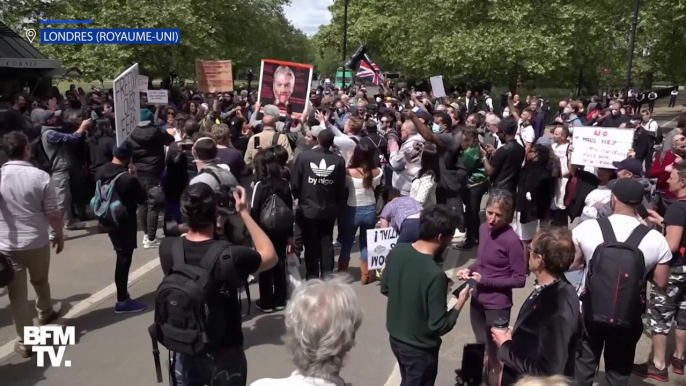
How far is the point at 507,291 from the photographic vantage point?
4246 millimetres

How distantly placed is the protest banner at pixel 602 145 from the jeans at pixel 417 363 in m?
3.96

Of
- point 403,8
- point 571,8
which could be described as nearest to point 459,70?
point 571,8

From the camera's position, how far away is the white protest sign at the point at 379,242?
612 cm

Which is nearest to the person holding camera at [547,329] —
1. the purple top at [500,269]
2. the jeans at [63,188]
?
the purple top at [500,269]

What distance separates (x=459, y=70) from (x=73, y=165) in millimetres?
22402

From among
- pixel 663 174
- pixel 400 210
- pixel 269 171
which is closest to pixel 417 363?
pixel 400 210

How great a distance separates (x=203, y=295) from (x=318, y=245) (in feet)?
12.2

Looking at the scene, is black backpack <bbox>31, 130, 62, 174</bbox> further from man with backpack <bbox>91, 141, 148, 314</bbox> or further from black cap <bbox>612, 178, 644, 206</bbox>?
black cap <bbox>612, 178, 644, 206</bbox>

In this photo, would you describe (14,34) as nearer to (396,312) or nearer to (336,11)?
(396,312)

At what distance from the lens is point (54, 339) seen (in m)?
5.50

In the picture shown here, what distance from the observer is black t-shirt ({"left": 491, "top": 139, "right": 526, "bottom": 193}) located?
7.43 metres

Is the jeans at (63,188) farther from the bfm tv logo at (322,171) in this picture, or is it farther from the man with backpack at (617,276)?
the man with backpack at (617,276)

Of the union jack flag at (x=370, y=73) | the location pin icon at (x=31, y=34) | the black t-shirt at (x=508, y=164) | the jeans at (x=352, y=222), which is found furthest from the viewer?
the location pin icon at (x=31, y=34)

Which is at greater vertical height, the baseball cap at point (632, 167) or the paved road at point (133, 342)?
the baseball cap at point (632, 167)
